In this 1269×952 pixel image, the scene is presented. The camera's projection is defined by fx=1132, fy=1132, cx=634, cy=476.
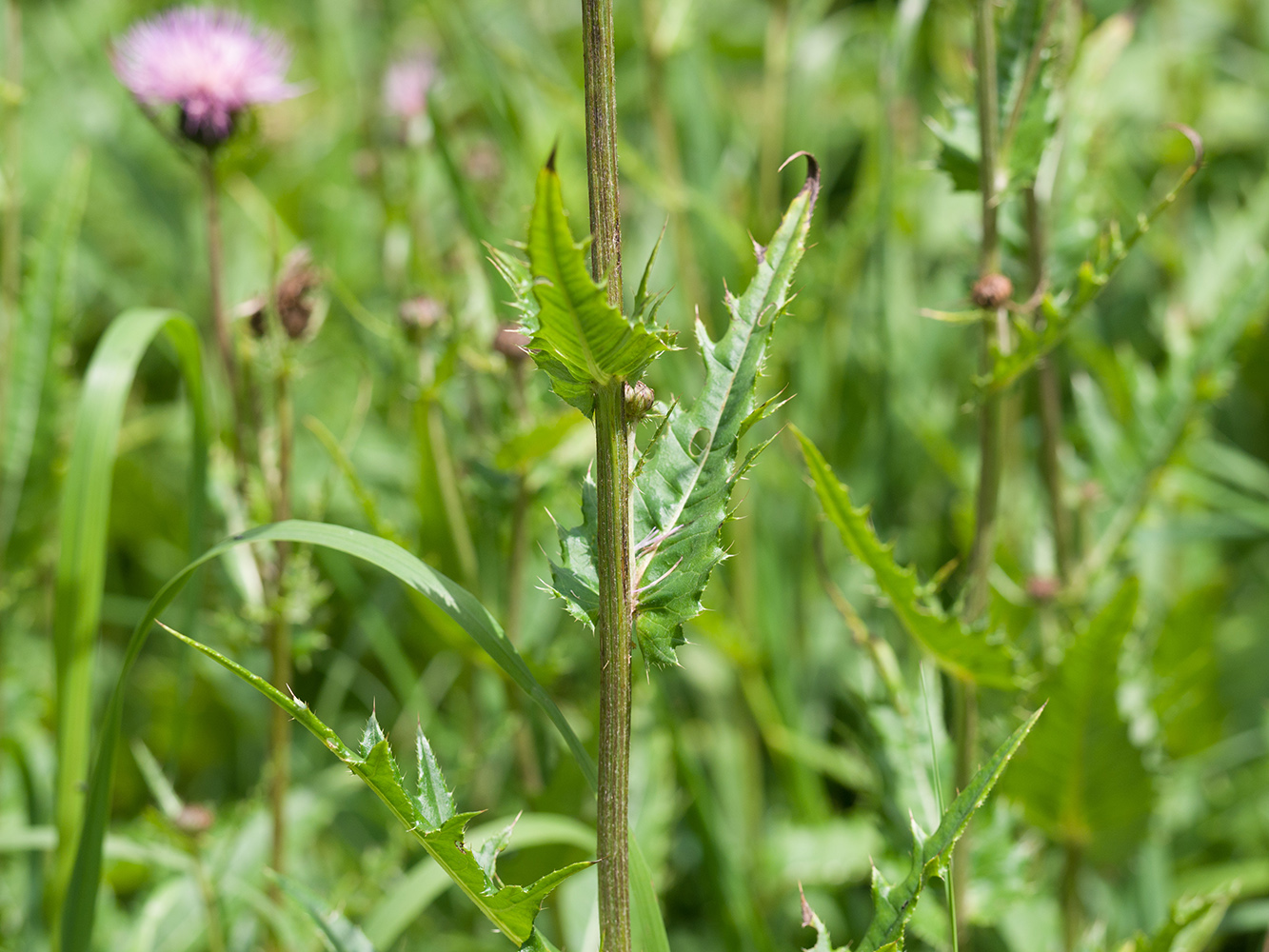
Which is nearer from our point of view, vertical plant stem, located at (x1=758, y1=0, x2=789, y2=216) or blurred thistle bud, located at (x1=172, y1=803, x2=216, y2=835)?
blurred thistle bud, located at (x1=172, y1=803, x2=216, y2=835)

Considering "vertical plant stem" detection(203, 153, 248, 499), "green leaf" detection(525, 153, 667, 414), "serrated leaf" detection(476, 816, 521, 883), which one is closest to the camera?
"green leaf" detection(525, 153, 667, 414)

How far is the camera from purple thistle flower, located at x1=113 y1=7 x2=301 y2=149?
1.70 metres

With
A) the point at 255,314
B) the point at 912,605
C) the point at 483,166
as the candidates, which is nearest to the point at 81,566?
the point at 255,314

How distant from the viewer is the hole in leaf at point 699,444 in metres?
0.98

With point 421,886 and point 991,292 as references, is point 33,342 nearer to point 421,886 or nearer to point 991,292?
point 421,886

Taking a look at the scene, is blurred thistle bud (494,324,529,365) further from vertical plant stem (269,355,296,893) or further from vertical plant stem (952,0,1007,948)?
vertical plant stem (952,0,1007,948)

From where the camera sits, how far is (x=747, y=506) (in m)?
2.33

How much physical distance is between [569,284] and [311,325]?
3.08ft

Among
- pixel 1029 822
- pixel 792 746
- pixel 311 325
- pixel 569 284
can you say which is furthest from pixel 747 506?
pixel 569 284

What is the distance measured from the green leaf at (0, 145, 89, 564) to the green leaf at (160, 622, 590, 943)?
1.29 metres

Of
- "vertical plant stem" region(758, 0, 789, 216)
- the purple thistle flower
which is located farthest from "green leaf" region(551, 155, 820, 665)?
"vertical plant stem" region(758, 0, 789, 216)

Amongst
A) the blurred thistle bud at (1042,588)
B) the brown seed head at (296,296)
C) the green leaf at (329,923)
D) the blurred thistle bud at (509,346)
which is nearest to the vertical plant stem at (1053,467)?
the blurred thistle bud at (1042,588)

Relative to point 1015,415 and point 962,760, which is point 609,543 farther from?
→ point 1015,415

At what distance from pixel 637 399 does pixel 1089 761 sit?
3.72 ft
